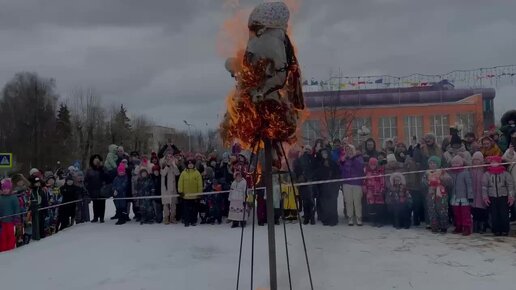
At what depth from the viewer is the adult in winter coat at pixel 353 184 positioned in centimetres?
1108

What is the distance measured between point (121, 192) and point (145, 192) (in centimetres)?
64

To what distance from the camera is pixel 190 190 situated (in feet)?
38.2

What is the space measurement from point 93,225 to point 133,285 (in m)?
5.23

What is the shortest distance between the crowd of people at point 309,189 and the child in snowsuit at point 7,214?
20 mm

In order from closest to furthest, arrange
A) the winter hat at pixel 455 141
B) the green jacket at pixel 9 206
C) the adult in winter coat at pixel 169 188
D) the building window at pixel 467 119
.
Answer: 1. the green jacket at pixel 9 206
2. the winter hat at pixel 455 141
3. the adult in winter coat at pixel 169 188
4. the building window at pixel 467 119

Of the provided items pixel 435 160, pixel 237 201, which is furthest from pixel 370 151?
pixel 237 201

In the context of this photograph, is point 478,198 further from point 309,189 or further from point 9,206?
point 9,206

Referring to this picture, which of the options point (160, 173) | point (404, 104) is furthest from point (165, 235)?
point (404, 104)

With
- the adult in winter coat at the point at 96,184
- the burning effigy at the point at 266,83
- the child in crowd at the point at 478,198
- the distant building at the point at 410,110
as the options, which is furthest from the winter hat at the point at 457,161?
the distant building at the point at 410,110

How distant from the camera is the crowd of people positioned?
9953 mm

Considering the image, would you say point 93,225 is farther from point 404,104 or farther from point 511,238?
point 404,104

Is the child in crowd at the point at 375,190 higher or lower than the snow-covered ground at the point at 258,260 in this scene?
higher

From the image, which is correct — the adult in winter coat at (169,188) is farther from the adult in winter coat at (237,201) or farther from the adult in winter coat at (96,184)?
the adult in winter coat at (96,184)

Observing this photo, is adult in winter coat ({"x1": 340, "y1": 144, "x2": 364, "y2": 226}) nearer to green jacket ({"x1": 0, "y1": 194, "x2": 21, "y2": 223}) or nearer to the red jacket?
the red jacket
